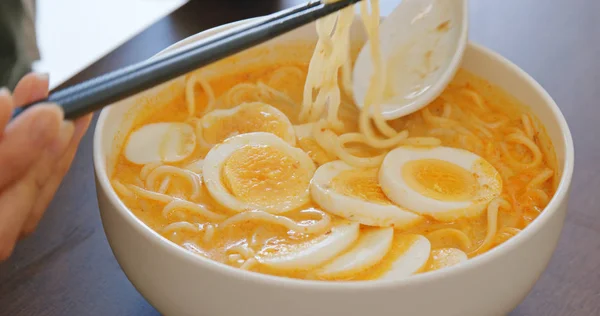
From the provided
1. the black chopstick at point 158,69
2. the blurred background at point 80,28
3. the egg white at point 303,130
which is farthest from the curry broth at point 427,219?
the blurred background at point 80,28

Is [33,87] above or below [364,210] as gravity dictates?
above

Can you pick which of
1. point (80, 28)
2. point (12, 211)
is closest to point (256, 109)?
point (12, 211)

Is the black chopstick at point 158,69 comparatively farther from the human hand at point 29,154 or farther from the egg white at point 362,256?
the egg white at point 362,256

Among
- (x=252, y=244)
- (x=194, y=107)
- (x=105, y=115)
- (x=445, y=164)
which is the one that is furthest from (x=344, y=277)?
(x=194, y=107)

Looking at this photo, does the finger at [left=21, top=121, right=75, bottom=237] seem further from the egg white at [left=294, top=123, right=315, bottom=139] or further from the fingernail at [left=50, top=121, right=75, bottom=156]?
the egg white at [left=294, top=123, right=315, bottom=139]

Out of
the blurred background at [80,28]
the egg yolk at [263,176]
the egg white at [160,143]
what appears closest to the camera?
the egg yolk at [263,176]

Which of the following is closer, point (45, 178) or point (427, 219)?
point (45, 178)

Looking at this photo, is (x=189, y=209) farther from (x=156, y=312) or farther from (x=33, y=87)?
(x=33, y=87)
